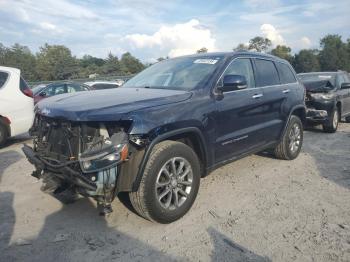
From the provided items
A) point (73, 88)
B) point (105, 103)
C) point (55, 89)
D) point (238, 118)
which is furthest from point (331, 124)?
point (55, 89)

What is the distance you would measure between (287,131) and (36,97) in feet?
32.6

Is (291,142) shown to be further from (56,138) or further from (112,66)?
(112,66)

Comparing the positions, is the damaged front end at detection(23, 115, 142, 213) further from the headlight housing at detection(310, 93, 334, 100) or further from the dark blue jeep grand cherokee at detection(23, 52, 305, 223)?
the headlight housing at detection(310, 93, 334, 100)

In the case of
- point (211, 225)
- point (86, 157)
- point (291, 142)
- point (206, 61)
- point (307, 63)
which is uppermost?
point (307, 63)

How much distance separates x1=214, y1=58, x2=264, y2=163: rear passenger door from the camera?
456 cm

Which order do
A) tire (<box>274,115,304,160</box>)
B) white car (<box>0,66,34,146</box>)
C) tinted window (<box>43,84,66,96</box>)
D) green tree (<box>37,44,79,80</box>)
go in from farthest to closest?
green tree (<box>37,44,79,80</box>) < tinted window (<box>43,84,66,96</box>) < white car (<box>0,66,34,146</box>) < tire (<box>274,115,304,160</box>)

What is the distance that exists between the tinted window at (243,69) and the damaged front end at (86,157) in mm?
1989

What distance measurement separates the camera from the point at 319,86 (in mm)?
9828

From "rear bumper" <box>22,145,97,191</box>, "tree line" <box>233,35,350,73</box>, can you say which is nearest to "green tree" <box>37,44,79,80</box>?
"tree line" <box>233,35,350,73</box>

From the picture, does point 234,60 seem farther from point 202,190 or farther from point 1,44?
point 1,44

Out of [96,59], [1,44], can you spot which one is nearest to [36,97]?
[1,44]

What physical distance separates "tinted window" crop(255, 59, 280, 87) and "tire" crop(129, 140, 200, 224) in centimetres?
202

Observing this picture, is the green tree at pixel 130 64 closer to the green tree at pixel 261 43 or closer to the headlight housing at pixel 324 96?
the green tree at pixel 261 43

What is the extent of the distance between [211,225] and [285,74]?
357 centimetres
